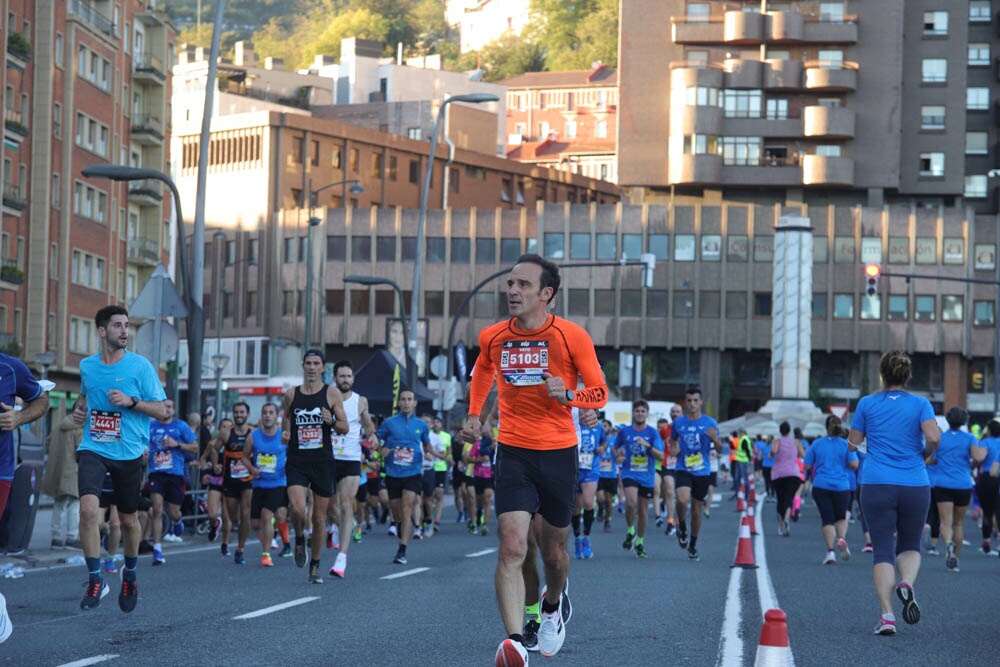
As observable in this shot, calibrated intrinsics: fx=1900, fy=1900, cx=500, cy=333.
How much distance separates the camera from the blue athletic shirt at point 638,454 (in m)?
24.4

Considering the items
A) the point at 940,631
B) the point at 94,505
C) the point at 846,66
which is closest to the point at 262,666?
the point at 94,505

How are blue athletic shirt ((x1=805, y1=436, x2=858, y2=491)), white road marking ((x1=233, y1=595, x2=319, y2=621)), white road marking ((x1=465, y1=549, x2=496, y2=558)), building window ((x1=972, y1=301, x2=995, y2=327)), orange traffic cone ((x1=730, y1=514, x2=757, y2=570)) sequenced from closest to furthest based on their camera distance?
white road marking ((x1=233, y1=595, x2=319, y2=621)) → orange traffic cone ((x1=730, y1=514, x2=757, y2=570)) → white road marking ((x1=465, y1=549, x2=496, y2=558)) → blue athletic shirt ((x1=805, y1=436, x2=858, y2=491)) → building window ((x1=972, y1=301, x2=995, y2=327))

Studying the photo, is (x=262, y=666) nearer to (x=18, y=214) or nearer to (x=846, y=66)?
(x=18, y=214)

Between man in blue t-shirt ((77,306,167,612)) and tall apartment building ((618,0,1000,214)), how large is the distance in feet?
287

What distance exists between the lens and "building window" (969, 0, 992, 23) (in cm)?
11138

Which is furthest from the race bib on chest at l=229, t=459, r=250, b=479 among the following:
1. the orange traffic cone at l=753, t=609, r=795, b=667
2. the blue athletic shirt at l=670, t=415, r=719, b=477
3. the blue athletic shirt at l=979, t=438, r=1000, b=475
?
the orange traffic cone at l=753, t=609, r=795, b=667

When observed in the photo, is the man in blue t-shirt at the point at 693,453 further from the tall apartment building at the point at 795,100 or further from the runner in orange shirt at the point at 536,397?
the tall apartment building at the point at 795,100

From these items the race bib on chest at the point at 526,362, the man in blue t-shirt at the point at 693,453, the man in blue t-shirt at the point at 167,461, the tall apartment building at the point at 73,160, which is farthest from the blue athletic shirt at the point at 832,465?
the tall apartment building at the point at 73,160

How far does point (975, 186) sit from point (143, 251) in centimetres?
5362

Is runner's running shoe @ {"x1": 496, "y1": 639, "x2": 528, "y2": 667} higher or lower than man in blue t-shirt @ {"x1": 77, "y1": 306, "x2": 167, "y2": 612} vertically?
lower

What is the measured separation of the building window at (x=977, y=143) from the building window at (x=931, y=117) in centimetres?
681

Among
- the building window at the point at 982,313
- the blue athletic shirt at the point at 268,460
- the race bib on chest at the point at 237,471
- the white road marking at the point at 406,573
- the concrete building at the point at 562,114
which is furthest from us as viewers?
the concrete building at the point at 562,114

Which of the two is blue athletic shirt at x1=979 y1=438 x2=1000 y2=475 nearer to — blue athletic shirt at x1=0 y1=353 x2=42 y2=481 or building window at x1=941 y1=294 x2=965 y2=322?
blue athletic shirt at x1=0 y1=353 x2=42 y2=481

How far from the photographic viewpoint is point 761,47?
332 ft
